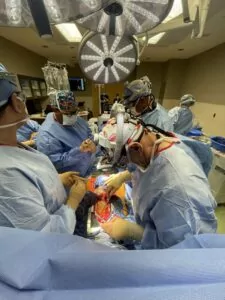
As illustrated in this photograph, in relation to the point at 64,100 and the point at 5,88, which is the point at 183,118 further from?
the point at 5,88

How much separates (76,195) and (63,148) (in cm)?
93

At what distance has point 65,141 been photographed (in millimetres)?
1946

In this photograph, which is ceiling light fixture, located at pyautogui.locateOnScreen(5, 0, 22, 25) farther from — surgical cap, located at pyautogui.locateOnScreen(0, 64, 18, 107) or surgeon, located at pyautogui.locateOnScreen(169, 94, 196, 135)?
surgeon, located at pyautogui.locateOnScreen(169, 94, 196, 135)

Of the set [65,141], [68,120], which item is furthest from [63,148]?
[68,120]

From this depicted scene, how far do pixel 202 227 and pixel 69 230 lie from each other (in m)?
0.55

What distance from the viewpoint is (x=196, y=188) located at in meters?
0.85

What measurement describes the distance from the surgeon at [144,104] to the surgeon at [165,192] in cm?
118

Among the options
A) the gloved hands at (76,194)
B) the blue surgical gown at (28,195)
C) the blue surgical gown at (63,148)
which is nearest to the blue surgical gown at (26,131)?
the blue surgical gown at (63,148)

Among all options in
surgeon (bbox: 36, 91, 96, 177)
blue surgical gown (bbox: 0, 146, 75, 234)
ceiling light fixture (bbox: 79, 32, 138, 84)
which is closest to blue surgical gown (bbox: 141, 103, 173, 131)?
surgeon (bbox: 36, 91, 96, 177)

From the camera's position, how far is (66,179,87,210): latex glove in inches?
41.7

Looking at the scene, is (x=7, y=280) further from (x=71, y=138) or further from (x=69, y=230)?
(x=71, y=138)

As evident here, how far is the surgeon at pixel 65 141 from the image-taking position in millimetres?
1813

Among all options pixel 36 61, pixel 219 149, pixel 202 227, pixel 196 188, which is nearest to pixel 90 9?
pixel 196 188

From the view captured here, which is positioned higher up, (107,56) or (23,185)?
(107,56)
